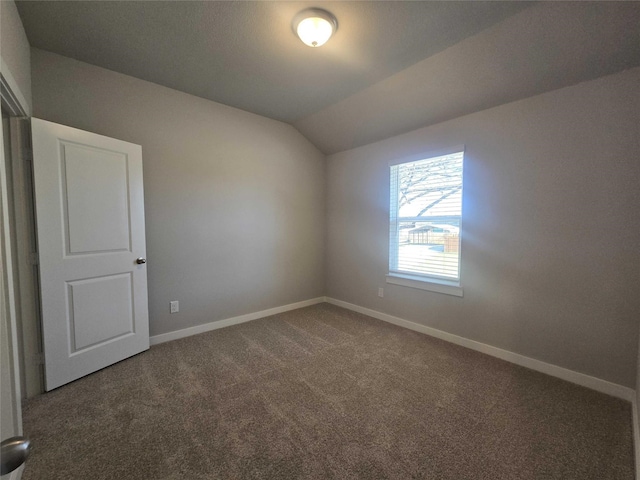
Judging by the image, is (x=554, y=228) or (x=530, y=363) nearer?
(x=554, y=228)

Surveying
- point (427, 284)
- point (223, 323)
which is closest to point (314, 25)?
point (427, 284)

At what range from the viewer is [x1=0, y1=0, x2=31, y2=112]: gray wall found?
160 centimetres

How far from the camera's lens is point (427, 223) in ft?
10.2

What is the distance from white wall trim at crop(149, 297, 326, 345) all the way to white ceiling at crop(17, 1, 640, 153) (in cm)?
256

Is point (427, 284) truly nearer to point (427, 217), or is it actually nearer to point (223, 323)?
point (427, 217)

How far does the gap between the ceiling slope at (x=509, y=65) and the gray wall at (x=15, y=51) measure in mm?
2581

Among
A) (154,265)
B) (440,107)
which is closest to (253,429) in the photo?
(154,265)

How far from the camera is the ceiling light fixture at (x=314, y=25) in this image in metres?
1.85

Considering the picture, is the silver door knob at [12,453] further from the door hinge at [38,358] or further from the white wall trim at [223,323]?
the white wall trim at [223,323]

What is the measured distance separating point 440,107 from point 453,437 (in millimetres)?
2753

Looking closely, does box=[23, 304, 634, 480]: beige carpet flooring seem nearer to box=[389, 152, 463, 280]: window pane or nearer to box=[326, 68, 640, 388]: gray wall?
box=[326, 68, 640, 388]: gray wall

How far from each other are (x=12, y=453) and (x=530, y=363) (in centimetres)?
313

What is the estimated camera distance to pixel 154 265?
282cm

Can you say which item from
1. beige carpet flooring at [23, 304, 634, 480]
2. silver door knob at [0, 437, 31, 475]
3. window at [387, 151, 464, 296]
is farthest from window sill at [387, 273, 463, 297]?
silver door knob at [0, 437, 31, 475]
